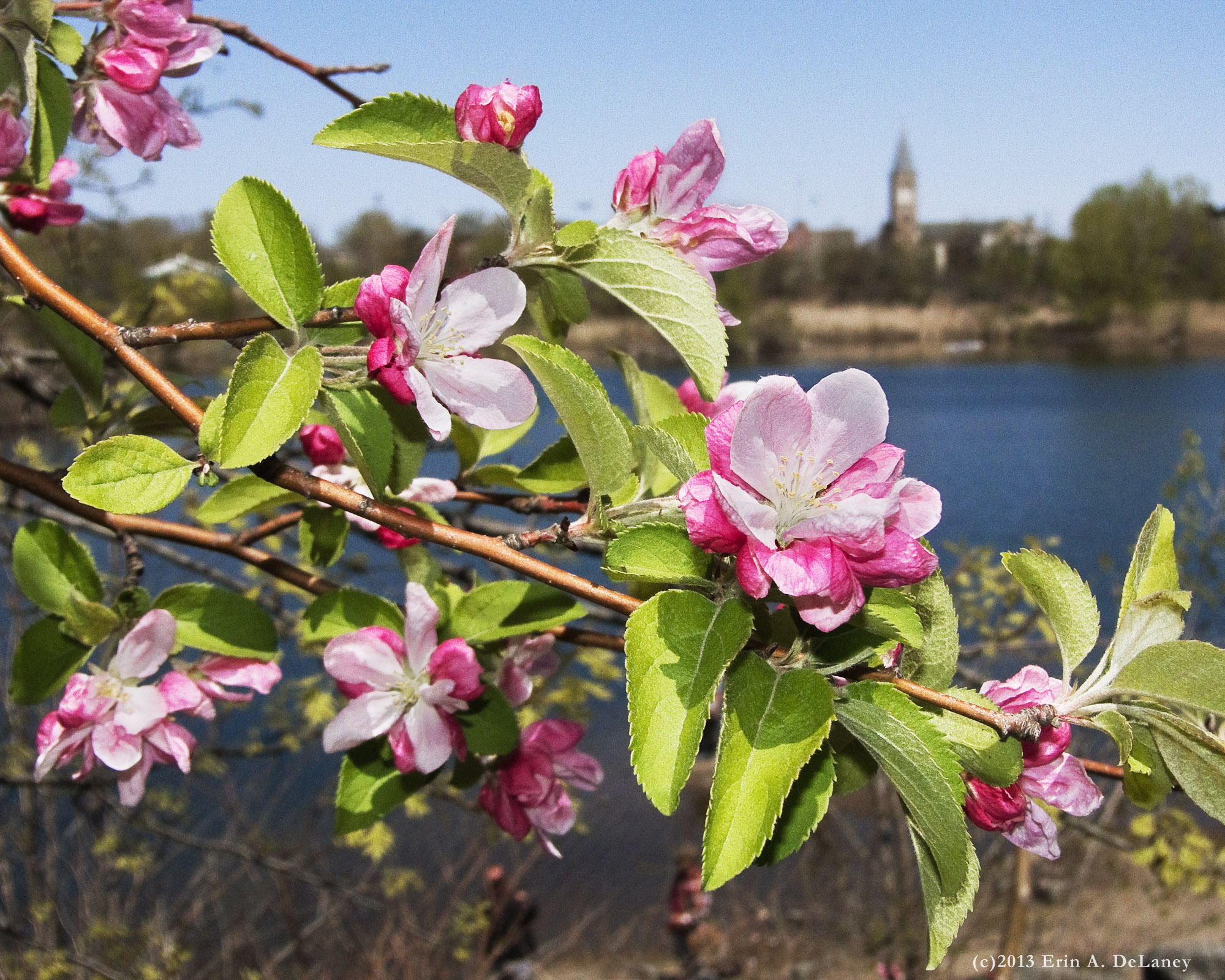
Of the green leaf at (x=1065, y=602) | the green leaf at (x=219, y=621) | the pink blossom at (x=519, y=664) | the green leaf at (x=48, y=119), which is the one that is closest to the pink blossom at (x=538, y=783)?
the pink blossom at (x=519, y=664)

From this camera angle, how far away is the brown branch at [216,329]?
0.74 meters

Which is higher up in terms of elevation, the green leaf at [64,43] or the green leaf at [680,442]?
the green leaf at [64,43]

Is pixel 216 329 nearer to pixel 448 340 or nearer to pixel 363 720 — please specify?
pixel 448 340

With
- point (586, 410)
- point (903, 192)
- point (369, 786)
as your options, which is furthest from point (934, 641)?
point (903, 192)

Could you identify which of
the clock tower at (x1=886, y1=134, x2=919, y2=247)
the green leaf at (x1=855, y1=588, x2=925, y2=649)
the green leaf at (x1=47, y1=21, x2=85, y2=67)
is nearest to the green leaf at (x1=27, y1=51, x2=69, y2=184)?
the green leaf at (x1=47, y1=21, x2=85, y2=67)

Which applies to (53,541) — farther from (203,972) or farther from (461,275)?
(203,972)

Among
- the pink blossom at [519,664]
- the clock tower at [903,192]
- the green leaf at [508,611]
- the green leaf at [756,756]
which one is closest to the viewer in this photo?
the green leaf at [756,756]

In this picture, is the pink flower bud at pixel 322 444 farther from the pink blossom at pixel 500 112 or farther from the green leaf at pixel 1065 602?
the green leaf at pixel 1065 602

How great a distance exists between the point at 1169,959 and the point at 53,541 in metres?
6.63

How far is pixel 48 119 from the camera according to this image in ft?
3.34

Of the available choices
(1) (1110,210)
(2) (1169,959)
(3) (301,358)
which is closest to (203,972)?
(3) (301,358)

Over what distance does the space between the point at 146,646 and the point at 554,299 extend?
52 centimetres

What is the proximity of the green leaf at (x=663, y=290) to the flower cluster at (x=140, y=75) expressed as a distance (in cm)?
62

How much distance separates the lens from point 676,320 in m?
0.78
